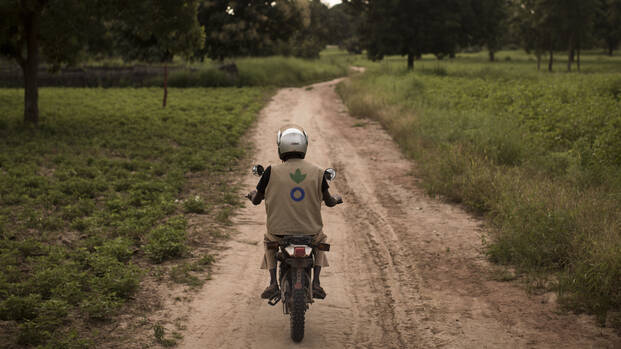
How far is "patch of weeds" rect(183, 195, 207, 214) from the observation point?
397 inches

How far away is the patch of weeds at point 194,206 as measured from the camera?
10.1m

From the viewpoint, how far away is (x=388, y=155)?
1532 centimetres

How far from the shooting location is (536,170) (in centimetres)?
1162

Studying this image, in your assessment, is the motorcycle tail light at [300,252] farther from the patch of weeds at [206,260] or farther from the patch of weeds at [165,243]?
the patch of weeds at [165,243]

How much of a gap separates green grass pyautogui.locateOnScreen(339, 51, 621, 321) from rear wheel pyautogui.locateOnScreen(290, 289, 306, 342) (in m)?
3.07

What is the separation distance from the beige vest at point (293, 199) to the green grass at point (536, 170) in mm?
3156

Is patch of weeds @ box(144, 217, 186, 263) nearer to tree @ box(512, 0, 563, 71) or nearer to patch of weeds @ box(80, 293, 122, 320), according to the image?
patch of weeds @ box(80, 293, 122, 320)

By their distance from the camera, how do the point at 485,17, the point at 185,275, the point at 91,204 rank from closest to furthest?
the point at 185,275 < the point at 91,204 < the point at 485,17

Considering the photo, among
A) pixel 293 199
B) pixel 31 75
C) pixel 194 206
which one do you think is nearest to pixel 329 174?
pixel 293 199

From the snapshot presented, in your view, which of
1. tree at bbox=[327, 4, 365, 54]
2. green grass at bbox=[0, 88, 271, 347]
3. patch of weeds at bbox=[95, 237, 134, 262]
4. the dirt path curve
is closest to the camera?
the dirt path curve

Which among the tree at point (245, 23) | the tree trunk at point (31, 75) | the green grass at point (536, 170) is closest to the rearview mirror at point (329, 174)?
the green grass at point (536, 170)

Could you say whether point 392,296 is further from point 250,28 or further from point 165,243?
point 250,28

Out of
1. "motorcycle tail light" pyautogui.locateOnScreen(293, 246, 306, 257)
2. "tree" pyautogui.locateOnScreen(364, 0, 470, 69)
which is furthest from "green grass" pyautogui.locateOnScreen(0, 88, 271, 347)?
"tree" pyautogui.locateOnScreen(364, 0, 470, 69)

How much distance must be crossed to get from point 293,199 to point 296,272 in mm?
694
